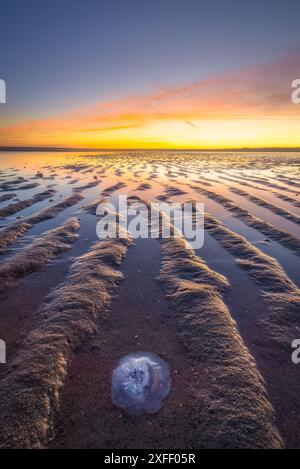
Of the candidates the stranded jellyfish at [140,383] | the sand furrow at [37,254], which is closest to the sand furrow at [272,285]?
the stranded jellyfish at [140,383]

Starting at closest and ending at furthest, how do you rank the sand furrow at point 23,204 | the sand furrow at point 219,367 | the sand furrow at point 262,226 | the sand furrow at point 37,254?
the sand furrow at point 219,367 → the sand furrow at point 37,254 → the sand furrow at point 262,226 → the sand furrow at point 23,204

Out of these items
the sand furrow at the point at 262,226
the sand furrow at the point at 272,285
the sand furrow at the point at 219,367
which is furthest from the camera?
the sand furrow at the point at 262,226

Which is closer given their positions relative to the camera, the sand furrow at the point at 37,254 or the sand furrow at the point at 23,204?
the sand furrow at the point at 37,254

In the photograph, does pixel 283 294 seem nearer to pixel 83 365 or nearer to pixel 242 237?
pixel 242 237

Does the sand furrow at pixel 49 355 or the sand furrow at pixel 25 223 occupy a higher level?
the sand furrow at pixel 25 223

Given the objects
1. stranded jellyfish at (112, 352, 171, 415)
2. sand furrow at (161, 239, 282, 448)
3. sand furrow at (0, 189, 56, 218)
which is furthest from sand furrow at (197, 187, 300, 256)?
sand furrow at (0, 189, 56, 218)

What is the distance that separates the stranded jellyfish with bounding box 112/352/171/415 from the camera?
124 inches

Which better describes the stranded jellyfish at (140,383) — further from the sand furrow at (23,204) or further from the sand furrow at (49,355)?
the sand furrow at (23,204)

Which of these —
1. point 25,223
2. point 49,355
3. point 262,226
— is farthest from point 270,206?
point 49,355

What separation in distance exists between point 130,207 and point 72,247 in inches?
205

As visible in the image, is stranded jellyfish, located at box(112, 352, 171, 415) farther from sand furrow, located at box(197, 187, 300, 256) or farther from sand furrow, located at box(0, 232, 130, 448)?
sand furrow, located at box(197, 187, 300, 256)

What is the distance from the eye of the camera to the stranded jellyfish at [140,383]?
315cm
